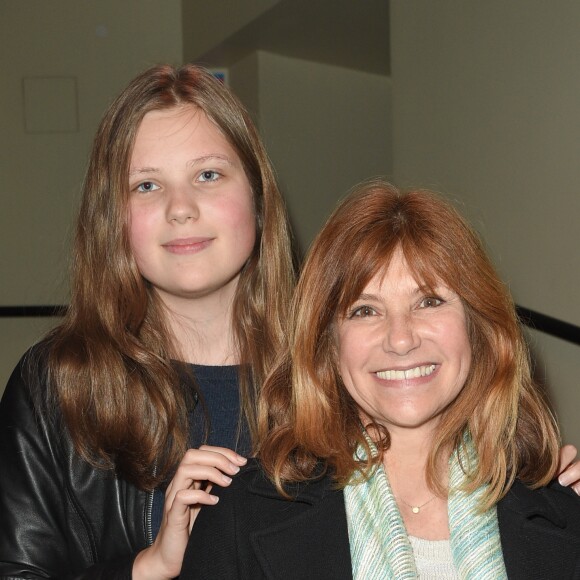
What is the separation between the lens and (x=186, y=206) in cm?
216

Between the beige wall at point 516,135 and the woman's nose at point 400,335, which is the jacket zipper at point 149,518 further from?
the beige wall at point 516,135

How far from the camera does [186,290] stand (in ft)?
7.29

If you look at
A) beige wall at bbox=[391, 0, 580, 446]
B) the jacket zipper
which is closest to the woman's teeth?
the jacket zipper

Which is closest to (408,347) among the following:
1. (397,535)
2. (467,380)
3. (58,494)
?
(467,380)

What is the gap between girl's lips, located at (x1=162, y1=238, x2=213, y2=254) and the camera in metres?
2.17

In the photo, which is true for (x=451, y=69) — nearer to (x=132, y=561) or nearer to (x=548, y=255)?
(x=548, y=255)

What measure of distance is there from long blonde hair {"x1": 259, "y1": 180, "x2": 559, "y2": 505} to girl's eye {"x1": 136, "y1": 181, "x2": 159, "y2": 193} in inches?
19.8

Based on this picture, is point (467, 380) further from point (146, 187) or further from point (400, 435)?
point (146, 187)

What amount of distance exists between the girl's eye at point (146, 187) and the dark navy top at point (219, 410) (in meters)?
0.46

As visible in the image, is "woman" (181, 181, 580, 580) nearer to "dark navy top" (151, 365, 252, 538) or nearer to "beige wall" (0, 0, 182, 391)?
"dark navy top" (151, 365, 252, 538)

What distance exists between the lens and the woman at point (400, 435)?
74.1 inches

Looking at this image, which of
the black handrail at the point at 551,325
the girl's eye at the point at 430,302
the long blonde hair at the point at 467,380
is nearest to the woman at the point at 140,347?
the long blonde hair at the point at 467,380

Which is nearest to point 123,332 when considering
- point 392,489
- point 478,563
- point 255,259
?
point 255,259

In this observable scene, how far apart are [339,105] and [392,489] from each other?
6410mm
